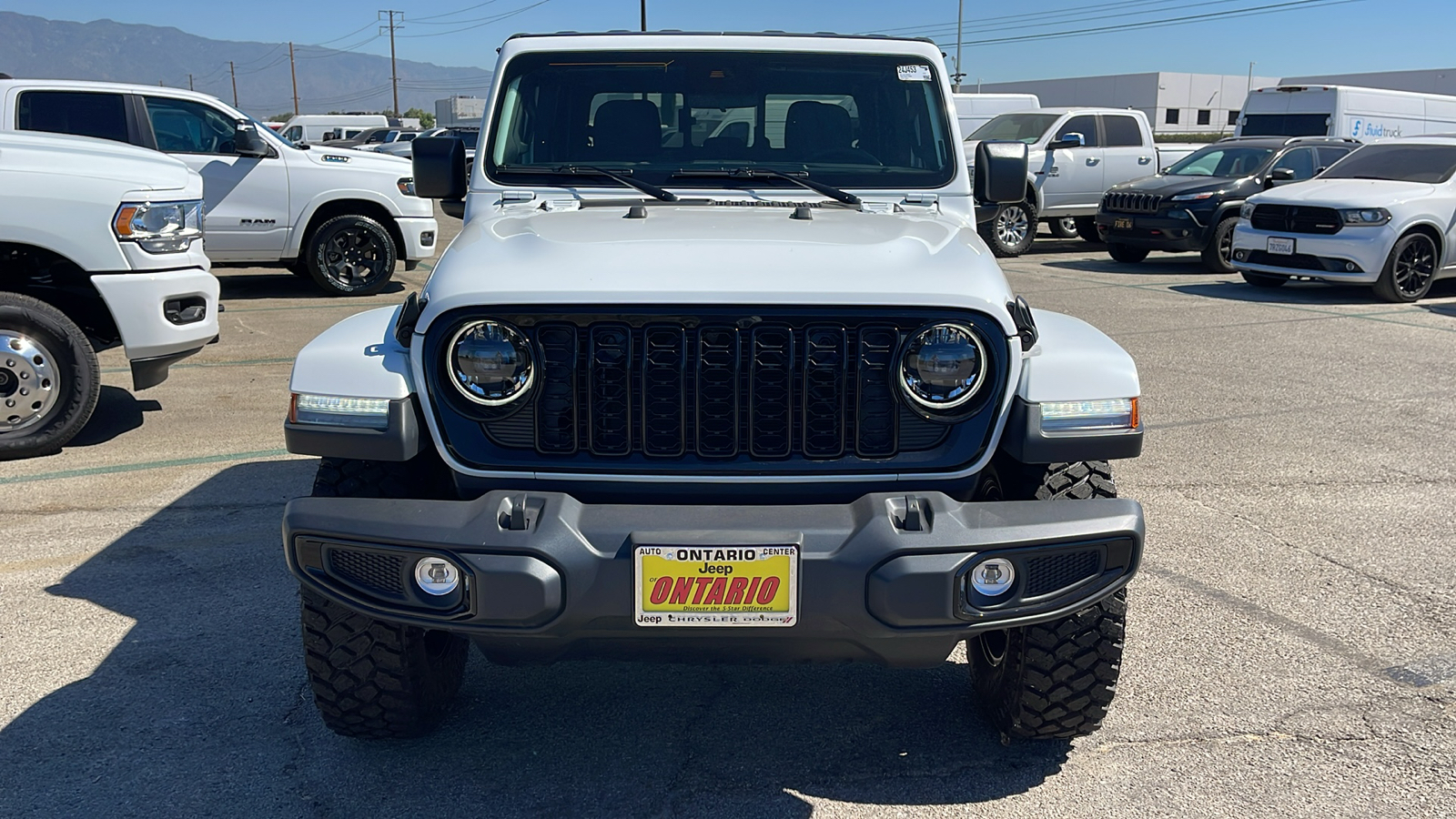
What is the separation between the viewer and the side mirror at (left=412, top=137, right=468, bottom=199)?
13.8 feet

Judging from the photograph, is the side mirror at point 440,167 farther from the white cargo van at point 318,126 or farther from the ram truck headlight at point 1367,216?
the white cargo van at point 318,126

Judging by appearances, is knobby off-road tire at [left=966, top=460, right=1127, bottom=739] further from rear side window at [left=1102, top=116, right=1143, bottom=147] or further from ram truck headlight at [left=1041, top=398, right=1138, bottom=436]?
rear side window at [left=1102, top=116, right=1143, bottom=147]

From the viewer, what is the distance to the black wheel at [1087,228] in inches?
728

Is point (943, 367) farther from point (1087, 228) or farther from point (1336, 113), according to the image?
point (1336, 113)

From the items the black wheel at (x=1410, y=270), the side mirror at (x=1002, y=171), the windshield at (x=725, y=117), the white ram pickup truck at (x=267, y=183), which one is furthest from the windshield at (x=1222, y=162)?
the windshield at (x=725, y=117)

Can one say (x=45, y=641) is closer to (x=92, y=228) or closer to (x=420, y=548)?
(x=420, y=548)

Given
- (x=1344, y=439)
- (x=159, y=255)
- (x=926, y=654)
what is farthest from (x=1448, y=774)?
(x=159, y=255)

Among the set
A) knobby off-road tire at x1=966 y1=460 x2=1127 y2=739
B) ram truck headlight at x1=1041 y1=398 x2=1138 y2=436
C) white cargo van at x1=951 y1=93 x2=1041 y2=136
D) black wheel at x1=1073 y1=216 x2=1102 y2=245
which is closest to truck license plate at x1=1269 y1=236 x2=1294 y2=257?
black wheel at x1=1073 y1=216 x2=1102 y2=245

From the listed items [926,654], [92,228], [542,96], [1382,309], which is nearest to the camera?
[926,654]

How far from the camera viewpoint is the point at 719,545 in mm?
2504

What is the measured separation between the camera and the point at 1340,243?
12.0m

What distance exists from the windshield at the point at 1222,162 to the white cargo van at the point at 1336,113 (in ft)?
16.6

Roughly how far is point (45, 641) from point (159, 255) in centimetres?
275

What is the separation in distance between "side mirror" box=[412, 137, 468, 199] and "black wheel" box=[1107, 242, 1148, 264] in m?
12.9
